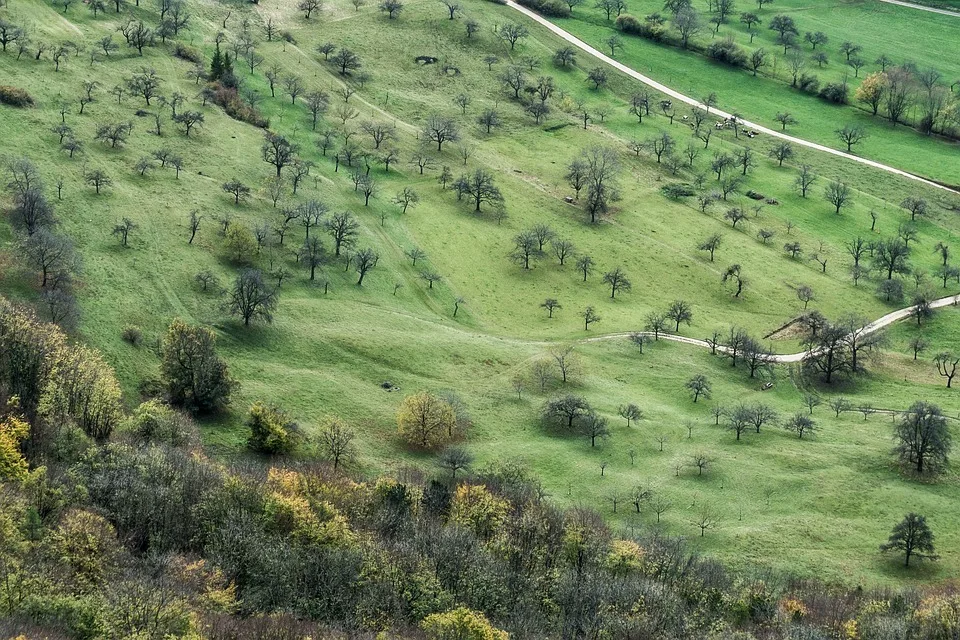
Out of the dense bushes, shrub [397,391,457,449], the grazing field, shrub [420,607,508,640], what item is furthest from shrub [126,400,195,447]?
shrub [420,607,508,640]

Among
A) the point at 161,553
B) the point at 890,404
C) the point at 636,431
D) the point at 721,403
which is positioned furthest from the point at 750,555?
the point at 161,553

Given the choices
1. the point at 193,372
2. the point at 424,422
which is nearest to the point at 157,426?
the point at 193,372

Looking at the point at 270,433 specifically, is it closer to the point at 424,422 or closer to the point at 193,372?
the point at 193,372

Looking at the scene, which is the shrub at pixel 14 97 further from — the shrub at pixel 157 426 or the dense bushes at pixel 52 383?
the shrub at pixel 157 426

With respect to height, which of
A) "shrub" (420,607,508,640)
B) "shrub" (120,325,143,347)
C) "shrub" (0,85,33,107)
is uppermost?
"shrub" (0,85,33,107)

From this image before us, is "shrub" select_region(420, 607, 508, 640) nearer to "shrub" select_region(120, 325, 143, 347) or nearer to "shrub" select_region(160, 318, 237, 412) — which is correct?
"shrub" select_region(160, 318, 237, 412)

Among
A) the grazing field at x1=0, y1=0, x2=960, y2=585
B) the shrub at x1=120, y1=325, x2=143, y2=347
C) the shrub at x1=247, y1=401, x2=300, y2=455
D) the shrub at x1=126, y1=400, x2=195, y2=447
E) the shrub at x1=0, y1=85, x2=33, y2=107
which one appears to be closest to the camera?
the shrub at x1=126, y1=400, x2=195, y2=447

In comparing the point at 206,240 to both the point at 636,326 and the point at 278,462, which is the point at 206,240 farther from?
the point at 636,326
